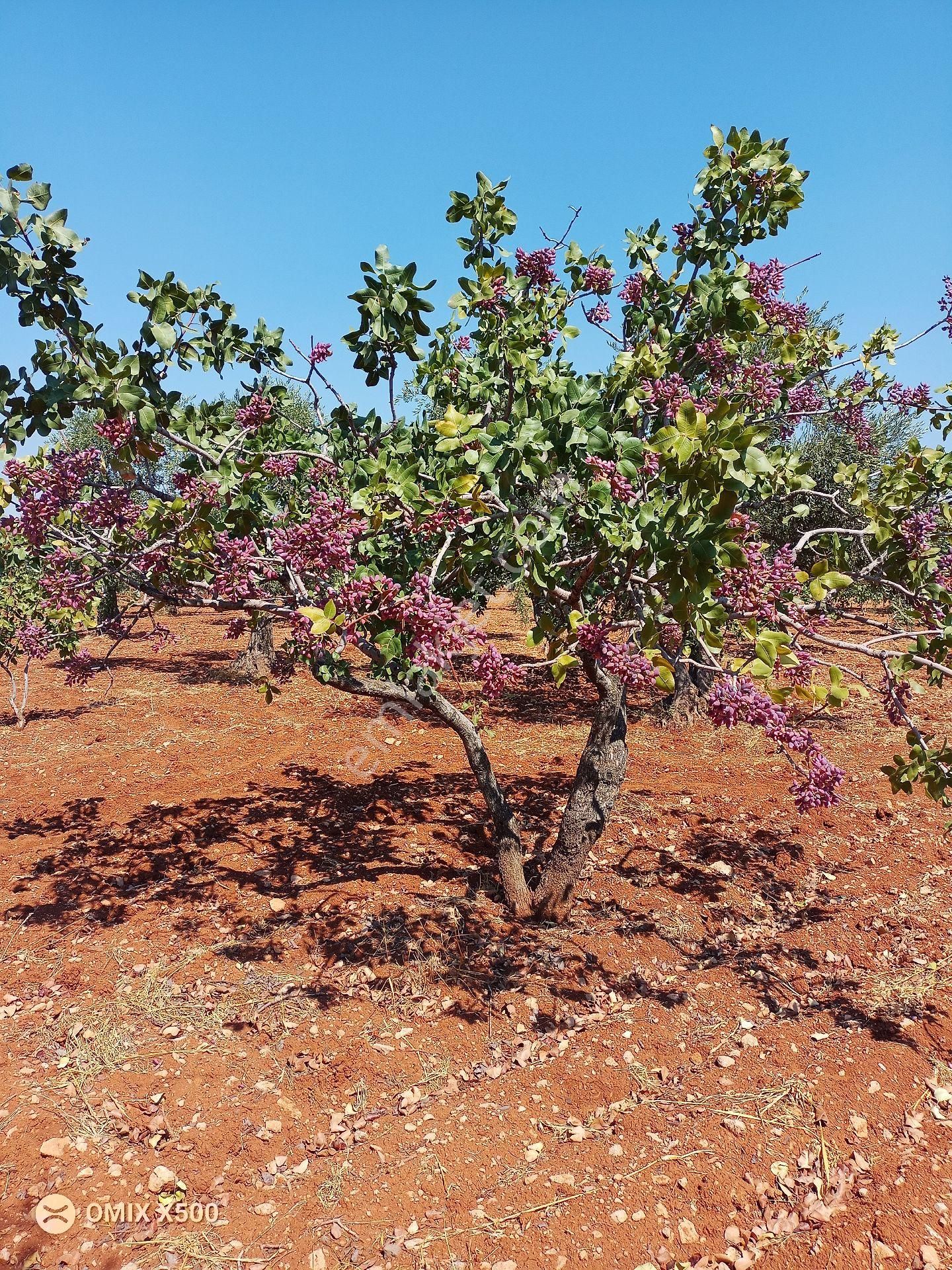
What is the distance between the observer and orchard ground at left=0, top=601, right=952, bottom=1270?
11.8ft

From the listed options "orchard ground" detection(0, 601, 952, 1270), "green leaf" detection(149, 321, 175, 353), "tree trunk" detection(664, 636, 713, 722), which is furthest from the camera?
"tree trunk" detection(664, 636, 713, 722)

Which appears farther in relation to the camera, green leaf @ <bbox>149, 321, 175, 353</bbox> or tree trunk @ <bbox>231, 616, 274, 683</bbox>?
tree trunk @ <bbox>231, 616, 274, 683</bbox>

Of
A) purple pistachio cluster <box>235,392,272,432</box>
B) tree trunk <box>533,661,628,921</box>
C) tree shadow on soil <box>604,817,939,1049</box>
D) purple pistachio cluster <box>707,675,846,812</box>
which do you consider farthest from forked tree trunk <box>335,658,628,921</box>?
purple pistachio cluster <box>707,675,846,812</box>

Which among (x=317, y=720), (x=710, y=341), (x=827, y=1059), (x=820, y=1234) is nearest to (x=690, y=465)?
(x=710, y=341)

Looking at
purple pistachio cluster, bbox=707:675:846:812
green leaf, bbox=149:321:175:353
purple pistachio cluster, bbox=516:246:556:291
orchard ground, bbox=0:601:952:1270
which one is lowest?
orchard ground, bbox=0:601:952:1270

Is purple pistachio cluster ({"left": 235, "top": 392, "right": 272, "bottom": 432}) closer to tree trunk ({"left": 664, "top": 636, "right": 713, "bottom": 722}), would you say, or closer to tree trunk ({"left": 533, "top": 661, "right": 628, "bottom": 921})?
tree trunk ({"left": 533, "top": 661, "right": 628, "bottom": 921})

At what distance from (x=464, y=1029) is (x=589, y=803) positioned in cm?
196

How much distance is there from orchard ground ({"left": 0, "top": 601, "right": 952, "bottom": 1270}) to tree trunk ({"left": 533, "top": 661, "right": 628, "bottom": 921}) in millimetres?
284

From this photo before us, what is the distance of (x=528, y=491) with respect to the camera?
4688 mm

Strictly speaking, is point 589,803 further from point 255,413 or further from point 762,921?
point 255,413

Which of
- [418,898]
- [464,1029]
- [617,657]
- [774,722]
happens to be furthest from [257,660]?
[774,722]

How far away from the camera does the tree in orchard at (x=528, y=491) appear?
3256 mm

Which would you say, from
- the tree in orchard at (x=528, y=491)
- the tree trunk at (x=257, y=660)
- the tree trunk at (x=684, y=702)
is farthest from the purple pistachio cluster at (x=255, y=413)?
the tree trunk at (x=257, y=660)

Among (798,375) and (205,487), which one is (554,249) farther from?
(205,487)
